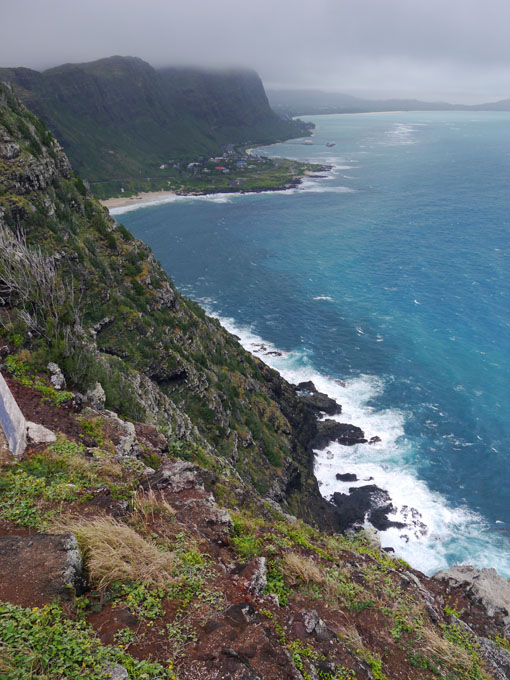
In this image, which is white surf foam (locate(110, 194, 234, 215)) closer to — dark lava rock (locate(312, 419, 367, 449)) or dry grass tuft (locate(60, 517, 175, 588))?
dark lava rock (locate(312, 419, 367, 449))

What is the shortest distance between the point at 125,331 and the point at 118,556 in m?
30.6

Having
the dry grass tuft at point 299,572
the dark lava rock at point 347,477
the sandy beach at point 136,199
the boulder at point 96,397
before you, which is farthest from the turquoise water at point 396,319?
the boulder at point 96,397

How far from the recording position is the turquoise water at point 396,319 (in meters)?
47.2

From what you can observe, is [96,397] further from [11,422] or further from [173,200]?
[173,200]

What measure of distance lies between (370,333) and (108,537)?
239 feet

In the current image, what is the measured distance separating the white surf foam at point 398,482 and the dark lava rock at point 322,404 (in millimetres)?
1334

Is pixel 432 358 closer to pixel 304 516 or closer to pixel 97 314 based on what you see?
pixel 304 516

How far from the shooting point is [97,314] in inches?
1448

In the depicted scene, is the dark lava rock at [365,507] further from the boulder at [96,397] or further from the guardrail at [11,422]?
the guardrail at [11,422]

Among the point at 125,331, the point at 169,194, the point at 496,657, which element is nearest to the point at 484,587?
the point at 496,657

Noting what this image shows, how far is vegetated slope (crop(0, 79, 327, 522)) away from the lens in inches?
855

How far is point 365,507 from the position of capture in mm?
46344

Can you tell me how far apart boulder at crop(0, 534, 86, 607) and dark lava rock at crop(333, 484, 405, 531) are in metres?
41.1

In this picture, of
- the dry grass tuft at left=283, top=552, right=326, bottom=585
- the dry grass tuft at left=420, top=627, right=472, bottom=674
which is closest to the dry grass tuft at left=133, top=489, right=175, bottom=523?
the dry grass tuft at left=283, top=552, right=326, bottom=585
